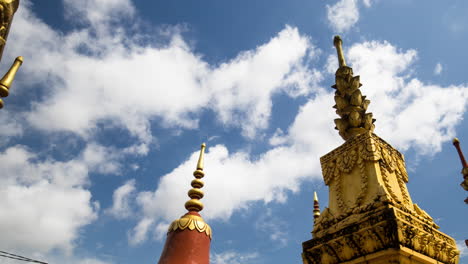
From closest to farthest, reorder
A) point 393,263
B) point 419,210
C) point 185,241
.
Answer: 1. point 393,263
2. point 419,210
3. point 185,241

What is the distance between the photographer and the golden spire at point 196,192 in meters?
10.4

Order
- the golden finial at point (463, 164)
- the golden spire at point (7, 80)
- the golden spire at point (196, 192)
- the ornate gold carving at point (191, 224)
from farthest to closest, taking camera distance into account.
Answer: the golden spire at point (196, 192)
the ornate gold carving at point (191, 224)
the golden finial at point (463, 164)
the golden spire at point (7, 80)

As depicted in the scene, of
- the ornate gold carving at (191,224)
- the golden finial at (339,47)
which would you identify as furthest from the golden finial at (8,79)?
the ornate gold carving at (191,224)

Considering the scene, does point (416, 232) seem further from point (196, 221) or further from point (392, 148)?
point (196, 221)

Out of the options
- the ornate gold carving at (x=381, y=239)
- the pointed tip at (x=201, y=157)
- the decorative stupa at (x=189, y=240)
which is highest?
the pointed tip at (x=201, y=157)

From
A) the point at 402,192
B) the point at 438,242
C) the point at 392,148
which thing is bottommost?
the point at 438,242

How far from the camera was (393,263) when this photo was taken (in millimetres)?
3064

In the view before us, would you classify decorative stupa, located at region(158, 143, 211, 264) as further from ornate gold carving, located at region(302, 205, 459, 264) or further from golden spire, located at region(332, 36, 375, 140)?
golden spire, located at region(332, 36, 375, 140)

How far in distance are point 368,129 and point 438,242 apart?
1696 millimetres

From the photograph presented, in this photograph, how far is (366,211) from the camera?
3.49 meters

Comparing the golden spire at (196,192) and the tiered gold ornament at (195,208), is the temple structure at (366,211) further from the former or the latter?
the golden spire at (196,192)

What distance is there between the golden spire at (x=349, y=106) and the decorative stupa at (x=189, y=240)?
20.4ft

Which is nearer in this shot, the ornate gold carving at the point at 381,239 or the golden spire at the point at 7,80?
the ornate gold carving at the point at 381,239

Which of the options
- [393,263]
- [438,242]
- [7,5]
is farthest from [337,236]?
[7,5]
